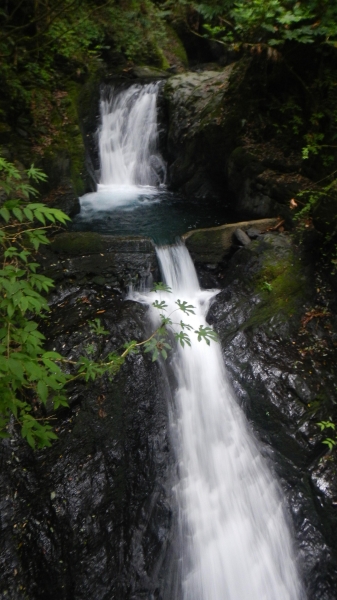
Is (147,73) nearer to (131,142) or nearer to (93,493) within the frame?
(131,142)

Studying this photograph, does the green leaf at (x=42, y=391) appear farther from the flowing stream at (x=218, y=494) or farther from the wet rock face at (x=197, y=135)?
the wet rock face at (x=197, y=135)

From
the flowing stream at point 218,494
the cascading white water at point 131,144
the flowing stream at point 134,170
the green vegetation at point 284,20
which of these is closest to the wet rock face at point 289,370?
the flowing stream at point 218,494

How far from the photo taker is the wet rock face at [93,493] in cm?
298

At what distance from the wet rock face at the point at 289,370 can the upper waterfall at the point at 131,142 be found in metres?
3.88

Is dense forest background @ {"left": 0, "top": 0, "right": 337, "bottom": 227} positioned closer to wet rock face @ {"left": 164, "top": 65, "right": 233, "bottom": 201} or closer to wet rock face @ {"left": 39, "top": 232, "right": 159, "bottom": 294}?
wet rock face @ {"left": 164, "top": 65, "right": 233, "bottom": 201}

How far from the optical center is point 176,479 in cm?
378

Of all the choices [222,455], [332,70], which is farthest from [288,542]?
[332,70]

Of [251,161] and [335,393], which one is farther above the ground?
[251,161]

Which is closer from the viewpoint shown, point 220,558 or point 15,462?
point 15,462

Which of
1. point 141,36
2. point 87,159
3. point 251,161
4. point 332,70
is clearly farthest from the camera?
point 141,36

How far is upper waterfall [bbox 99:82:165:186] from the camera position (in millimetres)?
8750

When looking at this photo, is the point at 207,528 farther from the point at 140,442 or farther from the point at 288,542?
the point at 140,442

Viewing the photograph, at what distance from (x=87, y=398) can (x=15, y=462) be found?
0.78 metres

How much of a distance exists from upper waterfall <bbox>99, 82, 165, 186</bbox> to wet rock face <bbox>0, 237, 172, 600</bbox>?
530 centimetres
